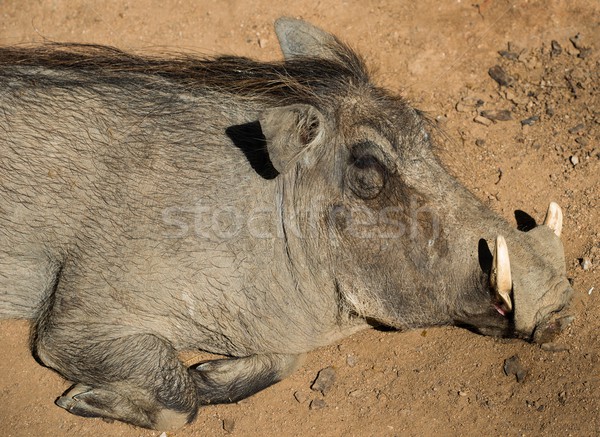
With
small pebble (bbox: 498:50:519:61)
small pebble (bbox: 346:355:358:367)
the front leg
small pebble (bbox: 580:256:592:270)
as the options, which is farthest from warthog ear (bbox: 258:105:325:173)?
small pebble (bbox: 498:50:519:61)

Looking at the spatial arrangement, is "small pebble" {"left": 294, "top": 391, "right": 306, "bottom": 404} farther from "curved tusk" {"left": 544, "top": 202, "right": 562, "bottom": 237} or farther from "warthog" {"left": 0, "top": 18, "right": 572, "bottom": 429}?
"curved tusk" {"left": 544, "top": 202, "right": 562, "bottom": 237}

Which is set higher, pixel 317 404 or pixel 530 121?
pixel 530 121

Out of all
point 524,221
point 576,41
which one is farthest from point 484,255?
point 576,41

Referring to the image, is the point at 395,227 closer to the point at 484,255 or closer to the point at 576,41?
the point at 484,255

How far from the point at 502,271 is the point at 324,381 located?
130 centimetres

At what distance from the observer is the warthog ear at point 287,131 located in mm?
3480

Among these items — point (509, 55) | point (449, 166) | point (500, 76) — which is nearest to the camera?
point (449, 166)

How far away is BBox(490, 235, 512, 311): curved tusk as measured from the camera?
3.37 m

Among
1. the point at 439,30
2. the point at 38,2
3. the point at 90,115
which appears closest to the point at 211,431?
the point at 90,115

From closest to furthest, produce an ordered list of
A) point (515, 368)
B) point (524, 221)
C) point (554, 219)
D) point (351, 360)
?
point (554, 219) < point (515, 368) < point (351, 360) < point (524, 221)

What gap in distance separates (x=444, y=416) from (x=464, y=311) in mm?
Answer: 638

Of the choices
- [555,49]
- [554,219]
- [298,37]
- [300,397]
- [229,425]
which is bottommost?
[229,425]

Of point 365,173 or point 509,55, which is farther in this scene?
point 509,55

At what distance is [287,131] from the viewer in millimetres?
3492
